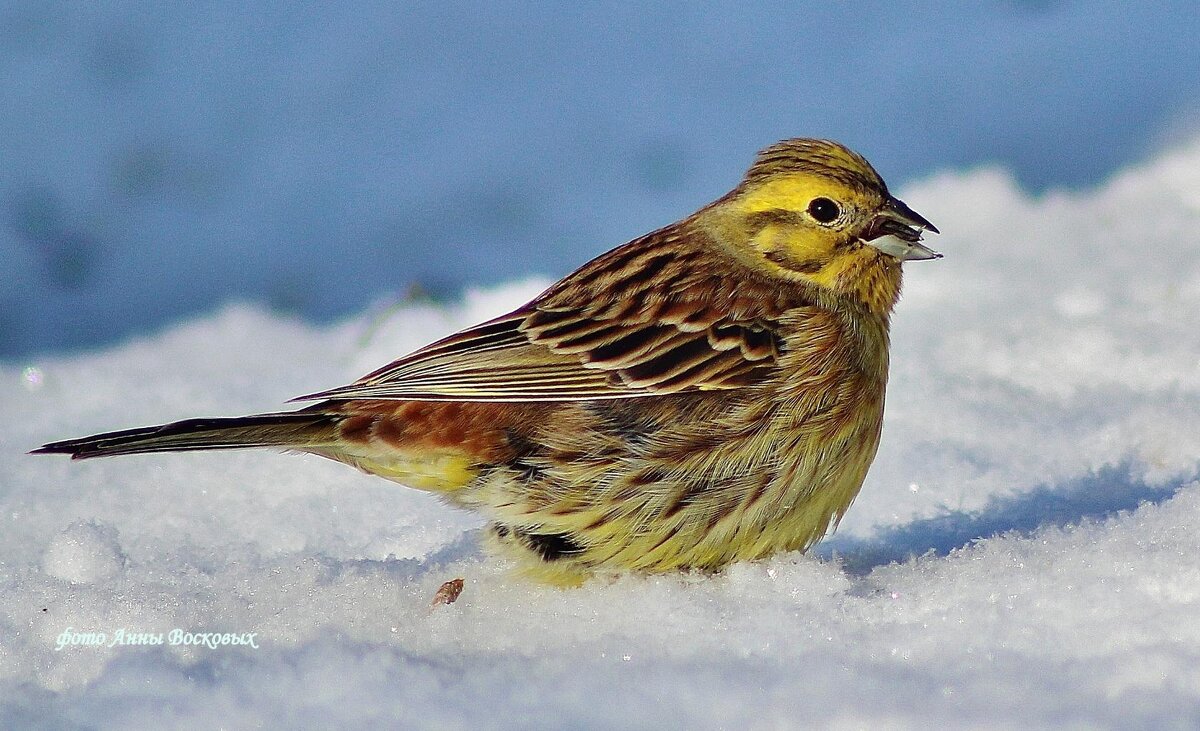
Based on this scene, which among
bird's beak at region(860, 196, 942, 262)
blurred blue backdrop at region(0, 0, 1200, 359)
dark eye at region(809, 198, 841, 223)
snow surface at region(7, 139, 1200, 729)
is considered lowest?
snow surface at region(7, 139, 1200, 729)

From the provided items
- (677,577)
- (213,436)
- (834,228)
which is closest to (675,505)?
(677,577)

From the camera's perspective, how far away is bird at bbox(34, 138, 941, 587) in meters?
3.51

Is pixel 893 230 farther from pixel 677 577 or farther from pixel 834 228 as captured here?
pixel 677 577

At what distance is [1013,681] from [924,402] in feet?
8.14

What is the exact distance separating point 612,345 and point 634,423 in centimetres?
26

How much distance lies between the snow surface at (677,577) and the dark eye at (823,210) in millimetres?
949

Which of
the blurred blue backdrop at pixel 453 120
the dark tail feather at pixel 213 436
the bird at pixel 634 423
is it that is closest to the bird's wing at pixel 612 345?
the bird at pixel 634 423

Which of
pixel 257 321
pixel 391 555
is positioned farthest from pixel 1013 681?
pixel 257 321

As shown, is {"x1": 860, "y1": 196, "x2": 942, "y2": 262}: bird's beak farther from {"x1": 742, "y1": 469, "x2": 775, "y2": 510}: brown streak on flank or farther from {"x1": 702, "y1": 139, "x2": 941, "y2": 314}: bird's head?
{"x1": 742, "y1": 469, "x2": 775, "y2": 510}: brown streak on flank

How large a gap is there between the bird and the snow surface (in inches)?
5.5

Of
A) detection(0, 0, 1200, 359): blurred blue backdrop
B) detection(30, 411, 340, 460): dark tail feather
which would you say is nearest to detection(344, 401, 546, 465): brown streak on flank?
detection(30, 411, 340, 460): dark tail feather

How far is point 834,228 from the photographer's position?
4012 millimetres

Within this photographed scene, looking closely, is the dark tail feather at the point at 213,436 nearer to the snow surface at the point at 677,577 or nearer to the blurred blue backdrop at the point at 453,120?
the snow surface at the point at 677,577

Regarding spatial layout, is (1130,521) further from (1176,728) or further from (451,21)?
(451,21)
